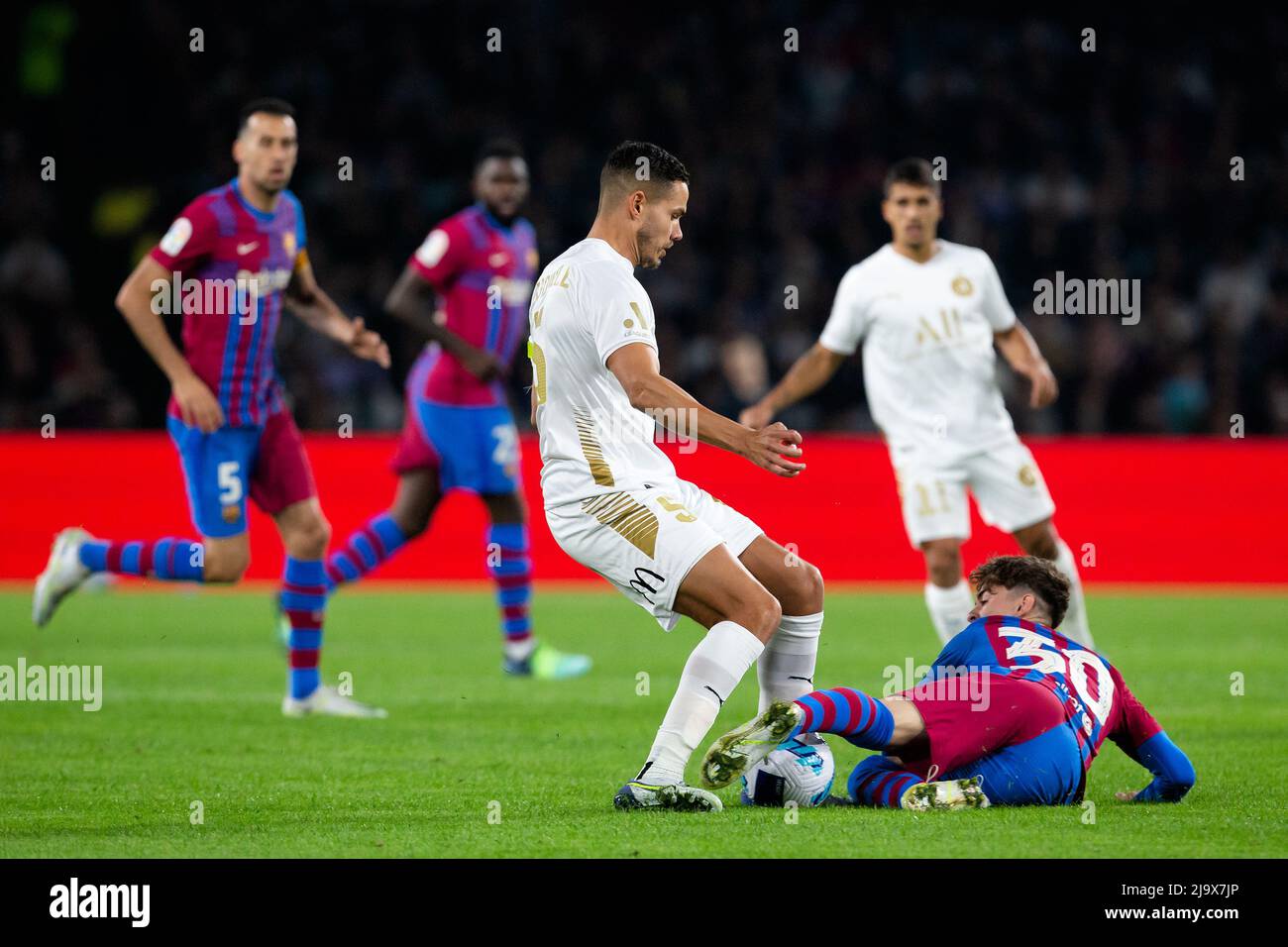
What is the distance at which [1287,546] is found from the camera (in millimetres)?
13461

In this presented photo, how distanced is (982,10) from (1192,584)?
8.16 metres

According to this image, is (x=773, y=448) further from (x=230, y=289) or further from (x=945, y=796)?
(x=230, y=289)

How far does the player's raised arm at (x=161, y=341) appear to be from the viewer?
7.31m

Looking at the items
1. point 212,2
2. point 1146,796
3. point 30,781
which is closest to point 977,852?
point 1146,796

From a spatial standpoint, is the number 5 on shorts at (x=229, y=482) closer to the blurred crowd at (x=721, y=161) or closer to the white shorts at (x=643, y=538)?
the white shorts at (x=643, y=538)

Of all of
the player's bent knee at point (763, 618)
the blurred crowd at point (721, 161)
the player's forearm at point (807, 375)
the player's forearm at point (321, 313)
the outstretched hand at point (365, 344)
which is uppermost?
the blurred crowd at point (721, 161)

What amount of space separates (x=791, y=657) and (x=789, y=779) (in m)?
0.43

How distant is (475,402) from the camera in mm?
9688

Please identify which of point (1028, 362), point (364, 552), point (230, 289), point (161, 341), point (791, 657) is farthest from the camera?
point (364, 552)

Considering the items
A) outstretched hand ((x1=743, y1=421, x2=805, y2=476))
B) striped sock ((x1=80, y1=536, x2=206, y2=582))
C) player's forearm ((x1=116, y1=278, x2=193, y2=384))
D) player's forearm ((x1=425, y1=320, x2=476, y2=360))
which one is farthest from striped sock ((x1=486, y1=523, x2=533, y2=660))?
outstretched hand ((x1=743, y1=421, x2=805, y2=476))

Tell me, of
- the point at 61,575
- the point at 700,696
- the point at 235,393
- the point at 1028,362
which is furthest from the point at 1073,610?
the point at 61,575

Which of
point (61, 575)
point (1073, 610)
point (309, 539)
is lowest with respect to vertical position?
point (1073, 610)

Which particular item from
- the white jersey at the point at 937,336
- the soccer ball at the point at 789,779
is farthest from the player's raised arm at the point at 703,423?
the white jersey at the point at 937,336

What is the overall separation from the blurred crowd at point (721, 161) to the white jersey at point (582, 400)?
32.4 feet
